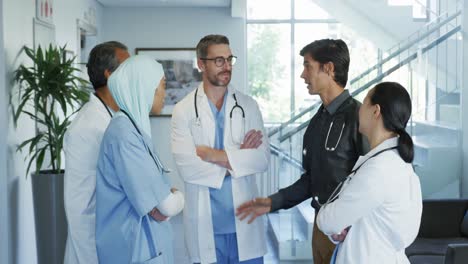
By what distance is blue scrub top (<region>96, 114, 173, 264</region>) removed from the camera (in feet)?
7.29

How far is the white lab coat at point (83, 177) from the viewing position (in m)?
2.65

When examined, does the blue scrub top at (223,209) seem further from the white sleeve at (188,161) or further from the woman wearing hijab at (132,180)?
the woman wearing hijab at (132,180)

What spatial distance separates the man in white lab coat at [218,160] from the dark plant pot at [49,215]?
1.44m

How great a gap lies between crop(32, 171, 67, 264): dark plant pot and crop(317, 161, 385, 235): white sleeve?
2591 mm

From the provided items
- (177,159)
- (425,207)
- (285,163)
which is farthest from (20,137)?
(425,207)

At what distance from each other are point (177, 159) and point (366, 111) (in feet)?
3.99

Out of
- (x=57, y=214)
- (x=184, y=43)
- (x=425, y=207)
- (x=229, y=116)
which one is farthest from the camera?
(x=184, y=43)

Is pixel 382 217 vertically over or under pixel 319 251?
over

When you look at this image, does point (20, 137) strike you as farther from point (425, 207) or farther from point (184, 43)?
point (184, 43)

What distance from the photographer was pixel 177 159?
10.2 ft

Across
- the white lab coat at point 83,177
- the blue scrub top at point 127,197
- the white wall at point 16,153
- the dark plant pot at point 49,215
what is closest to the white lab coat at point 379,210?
the blue scrub top at point 127,197

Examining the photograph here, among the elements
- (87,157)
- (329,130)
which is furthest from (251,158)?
Result: (87,157)

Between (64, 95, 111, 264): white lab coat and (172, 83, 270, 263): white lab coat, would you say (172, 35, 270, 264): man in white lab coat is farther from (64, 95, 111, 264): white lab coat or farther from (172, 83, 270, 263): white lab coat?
(64, 95, 111, 264): white lab coat

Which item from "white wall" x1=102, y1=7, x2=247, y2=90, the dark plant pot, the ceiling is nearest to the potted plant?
the dark plant pot
